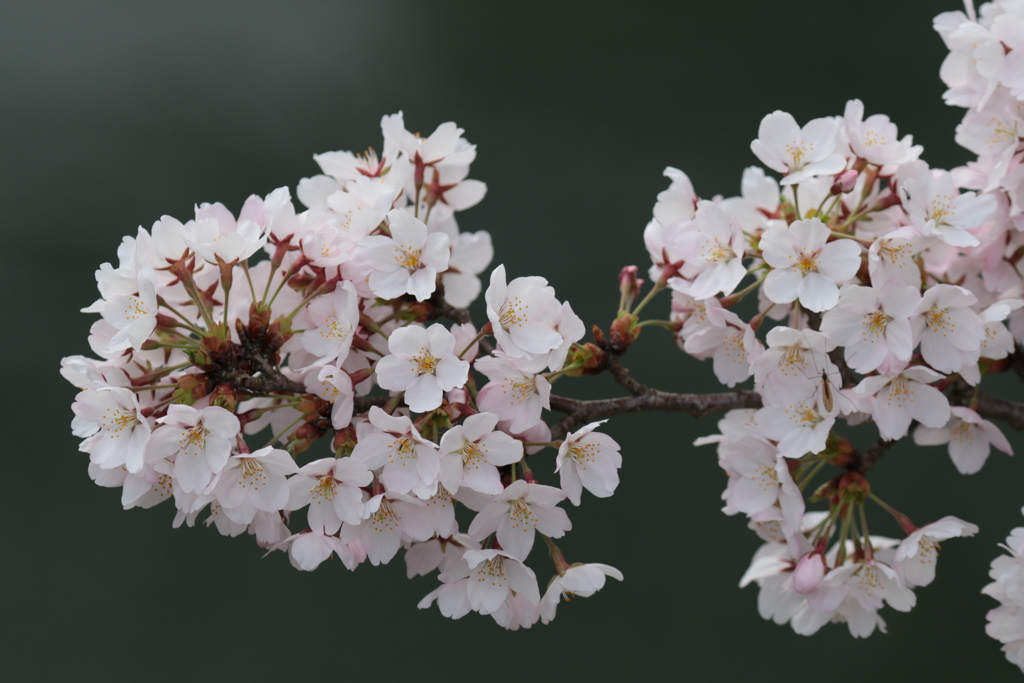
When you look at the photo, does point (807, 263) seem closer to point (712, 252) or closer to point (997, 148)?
point (712, 252)

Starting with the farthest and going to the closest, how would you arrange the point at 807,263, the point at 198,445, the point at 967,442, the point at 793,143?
the point at 967,442 < the point at 793,143 < the point at 807,263 < the point at 198,445

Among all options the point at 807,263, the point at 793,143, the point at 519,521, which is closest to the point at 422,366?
the point at 519,521

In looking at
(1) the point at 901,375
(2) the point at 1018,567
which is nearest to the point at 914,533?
(2) the point at 1018,567

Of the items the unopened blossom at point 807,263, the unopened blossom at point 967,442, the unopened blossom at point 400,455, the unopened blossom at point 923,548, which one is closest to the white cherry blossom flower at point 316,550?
the unopened blossom at point 400,455

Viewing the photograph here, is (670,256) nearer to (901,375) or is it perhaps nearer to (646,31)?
(901,375)

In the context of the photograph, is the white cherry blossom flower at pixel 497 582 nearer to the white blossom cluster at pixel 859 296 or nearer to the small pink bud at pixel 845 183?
the white blossom cluster at pixel 859 296

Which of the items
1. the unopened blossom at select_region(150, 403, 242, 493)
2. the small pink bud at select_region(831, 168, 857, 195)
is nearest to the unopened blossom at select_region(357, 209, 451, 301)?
the unopened blossom at select_region(150, 403, 242, 493)

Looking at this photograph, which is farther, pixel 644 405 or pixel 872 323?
pixel 644 405
